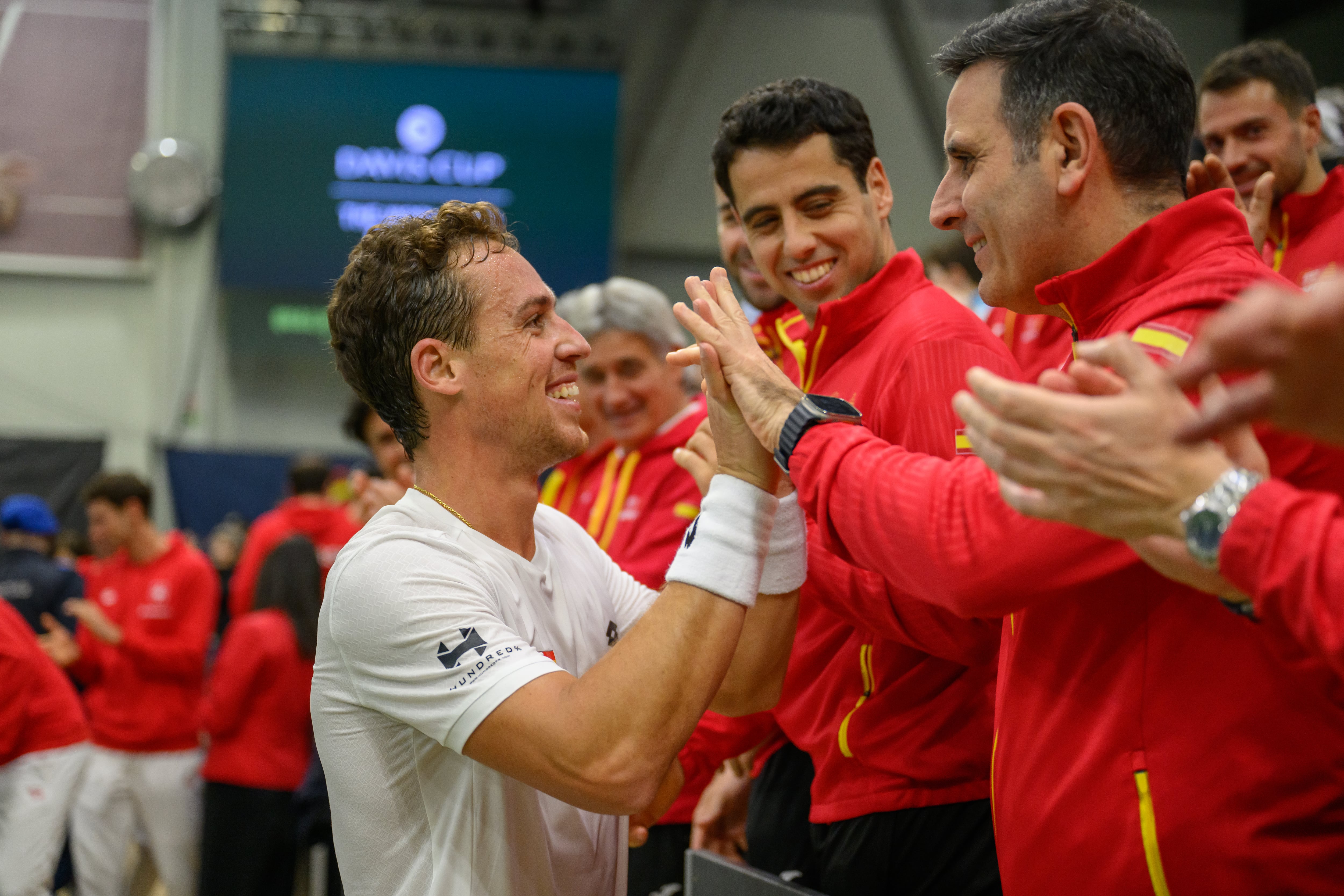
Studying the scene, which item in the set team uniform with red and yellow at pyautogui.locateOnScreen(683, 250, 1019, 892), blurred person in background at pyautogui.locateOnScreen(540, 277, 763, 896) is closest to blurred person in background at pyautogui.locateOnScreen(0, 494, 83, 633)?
blurred person in background at pyautogui.locateOnScreen(540, 277, 763, 896)

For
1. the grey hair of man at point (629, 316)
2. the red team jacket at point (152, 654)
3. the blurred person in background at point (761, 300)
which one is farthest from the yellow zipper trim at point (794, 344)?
the red team jacket at point (152, 654)

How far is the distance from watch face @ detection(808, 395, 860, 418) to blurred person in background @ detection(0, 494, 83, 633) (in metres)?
5.08

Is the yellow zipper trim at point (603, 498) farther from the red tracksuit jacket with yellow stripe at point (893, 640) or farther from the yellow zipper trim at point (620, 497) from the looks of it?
the red tracksuit jacket with yellow stripe at point (893, 640)

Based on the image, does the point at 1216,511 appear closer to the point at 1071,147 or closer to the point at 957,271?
the point at 1071,147

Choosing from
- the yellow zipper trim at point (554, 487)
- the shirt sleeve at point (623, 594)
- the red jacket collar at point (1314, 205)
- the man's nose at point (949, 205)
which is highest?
the red jacket collar at point (1314, 205)

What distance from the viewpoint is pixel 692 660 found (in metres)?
1.48

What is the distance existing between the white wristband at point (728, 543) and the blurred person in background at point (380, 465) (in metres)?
1.26

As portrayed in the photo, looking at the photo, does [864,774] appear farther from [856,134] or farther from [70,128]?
[70,128]

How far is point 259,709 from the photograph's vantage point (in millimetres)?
4797

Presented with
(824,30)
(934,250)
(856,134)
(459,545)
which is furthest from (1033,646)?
(824,30)

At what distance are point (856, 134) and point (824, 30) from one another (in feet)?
27.9

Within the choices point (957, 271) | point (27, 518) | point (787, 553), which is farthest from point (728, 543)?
point (27, 518)

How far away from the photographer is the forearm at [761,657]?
1786mm

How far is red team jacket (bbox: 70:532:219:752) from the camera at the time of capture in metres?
5.22
